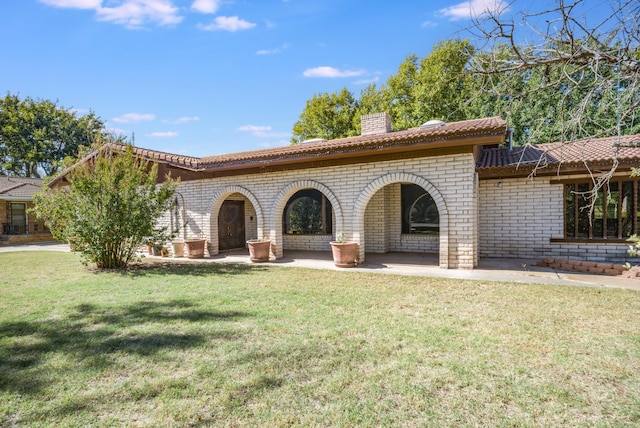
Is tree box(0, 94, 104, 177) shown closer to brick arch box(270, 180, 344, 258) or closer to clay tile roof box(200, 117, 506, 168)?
clay tile roof box(200, 117, 506, 168)

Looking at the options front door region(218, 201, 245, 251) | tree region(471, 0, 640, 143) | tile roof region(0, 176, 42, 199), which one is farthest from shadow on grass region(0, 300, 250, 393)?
tile roof region(0, 176, 42, 199)

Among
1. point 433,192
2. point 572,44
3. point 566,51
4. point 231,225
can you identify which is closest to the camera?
point 572,44

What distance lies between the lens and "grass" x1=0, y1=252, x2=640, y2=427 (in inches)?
103

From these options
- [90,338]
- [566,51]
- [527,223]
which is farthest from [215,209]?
Result: [566,51]

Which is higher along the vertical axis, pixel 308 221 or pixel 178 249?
pixel 308 221

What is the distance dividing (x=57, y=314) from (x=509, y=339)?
6.47 meters

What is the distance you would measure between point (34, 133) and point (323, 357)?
37.5 meters

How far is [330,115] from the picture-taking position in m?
29.9

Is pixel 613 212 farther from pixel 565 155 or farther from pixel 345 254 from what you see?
pixel 345 254

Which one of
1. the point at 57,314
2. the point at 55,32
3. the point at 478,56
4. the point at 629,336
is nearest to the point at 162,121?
the point at 55,32

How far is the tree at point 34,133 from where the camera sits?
Result: 29.2m

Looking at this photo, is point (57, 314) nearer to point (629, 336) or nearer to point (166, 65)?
point (629, 336)

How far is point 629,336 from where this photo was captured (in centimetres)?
400

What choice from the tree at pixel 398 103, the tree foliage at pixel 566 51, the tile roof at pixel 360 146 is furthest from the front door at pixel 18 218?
the tree foliage at pixel 566 51
